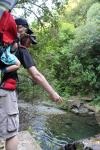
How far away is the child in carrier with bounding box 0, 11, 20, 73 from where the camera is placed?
9.59 feet

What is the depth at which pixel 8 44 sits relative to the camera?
302cm

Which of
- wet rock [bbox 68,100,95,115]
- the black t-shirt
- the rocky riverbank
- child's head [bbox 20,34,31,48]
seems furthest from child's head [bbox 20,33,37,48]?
wet rock [bbox 68,100,95,115]

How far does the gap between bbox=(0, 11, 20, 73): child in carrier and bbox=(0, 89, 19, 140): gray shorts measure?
22cm

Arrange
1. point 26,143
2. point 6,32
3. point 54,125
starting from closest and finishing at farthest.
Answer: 1. point 6,32
2. point 26,143
3. point 54,125

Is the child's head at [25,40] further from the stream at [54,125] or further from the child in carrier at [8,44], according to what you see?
the stream at [54,125]

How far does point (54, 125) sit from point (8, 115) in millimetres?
11822

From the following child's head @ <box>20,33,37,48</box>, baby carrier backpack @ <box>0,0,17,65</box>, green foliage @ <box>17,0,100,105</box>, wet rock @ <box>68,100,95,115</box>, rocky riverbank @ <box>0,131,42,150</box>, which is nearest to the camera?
baby carrier backpack @ <box>0,0,17,65</box>

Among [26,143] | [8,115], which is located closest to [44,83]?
[8,115]

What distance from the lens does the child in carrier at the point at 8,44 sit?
9.59ft

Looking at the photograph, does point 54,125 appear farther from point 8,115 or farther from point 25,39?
point 8,115

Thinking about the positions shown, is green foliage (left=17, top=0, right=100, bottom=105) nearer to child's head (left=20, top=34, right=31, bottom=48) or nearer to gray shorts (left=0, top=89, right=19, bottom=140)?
child's head (left=20, top=34, right=31, bottom=48)

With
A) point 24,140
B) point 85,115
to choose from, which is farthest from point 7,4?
point 85,115

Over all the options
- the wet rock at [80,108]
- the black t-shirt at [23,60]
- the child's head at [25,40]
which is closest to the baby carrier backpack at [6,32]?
the black t-shirt at [23,60]

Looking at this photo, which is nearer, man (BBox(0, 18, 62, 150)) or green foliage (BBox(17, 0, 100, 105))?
man (BBox(0, 18, 62, 150))
